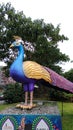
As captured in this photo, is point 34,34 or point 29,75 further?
point 34,34

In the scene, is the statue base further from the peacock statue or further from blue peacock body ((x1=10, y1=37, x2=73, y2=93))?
blue peacock body ((x1=10, y1=37, x2=73, y2=93))

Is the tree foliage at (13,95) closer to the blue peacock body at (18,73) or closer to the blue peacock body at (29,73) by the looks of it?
the blue peacock body at (29,73)

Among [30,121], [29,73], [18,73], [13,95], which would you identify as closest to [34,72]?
[29,73]

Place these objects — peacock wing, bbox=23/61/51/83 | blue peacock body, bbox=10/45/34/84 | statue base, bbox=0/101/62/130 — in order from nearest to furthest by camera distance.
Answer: statue base, bbox=0/101/62/130 < blue peacock body, bbox=10/45/34/84 < peacock wing, bbox=23/61/51/83

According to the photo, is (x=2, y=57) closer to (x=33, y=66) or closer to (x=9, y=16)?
(x=9, y=16)

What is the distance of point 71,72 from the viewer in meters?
30.0

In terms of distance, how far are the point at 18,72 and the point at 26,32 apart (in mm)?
13709

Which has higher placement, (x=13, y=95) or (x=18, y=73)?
(x=13, y=95)

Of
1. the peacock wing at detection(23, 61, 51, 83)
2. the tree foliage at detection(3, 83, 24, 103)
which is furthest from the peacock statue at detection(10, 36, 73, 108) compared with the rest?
the tree foliage at detection(3, 83, 24, 103)

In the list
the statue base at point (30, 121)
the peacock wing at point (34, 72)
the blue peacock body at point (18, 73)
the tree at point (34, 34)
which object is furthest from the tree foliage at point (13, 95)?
the statue base at point (30, 121)

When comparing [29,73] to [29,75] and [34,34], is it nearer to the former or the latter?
[29,75]

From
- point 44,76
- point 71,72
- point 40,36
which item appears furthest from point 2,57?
point 44,76

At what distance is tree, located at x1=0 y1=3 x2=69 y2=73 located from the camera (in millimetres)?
24453

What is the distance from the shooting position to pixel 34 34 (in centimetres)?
2453
